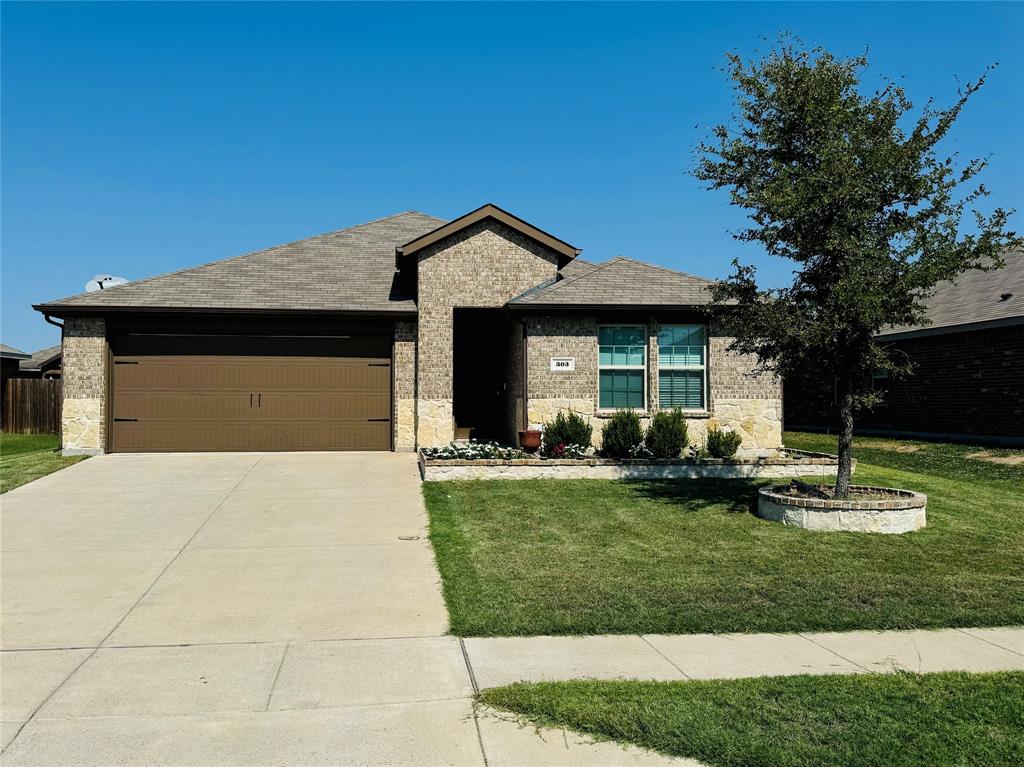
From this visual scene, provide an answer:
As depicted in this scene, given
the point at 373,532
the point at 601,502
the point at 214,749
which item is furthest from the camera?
the point at 601,502

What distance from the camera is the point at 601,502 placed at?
37.2 feet

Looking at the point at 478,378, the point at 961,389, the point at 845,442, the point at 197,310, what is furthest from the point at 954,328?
the point at 197,310

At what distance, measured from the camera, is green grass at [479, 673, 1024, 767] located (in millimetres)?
3824

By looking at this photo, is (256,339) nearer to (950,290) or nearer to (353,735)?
(353,735)

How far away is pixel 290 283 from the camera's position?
58.0 ft

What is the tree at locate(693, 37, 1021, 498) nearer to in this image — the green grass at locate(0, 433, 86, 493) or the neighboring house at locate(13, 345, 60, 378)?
the green grass at locate(0, 433, 86, 493)

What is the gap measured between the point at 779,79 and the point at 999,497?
7.61 meters

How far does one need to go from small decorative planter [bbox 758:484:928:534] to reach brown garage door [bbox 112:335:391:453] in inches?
386

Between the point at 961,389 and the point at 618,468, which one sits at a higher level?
the point at 961,389

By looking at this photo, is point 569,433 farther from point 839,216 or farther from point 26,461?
point 26,461

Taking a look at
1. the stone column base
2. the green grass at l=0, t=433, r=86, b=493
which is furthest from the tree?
the green grass at l=0, t=433, r=86, b=493

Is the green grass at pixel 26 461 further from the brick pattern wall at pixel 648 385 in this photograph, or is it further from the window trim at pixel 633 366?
the window trim at pixel 633 366

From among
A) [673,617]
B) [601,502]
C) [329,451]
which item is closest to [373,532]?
[601,502]

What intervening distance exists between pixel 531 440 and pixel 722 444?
12.1 ft
